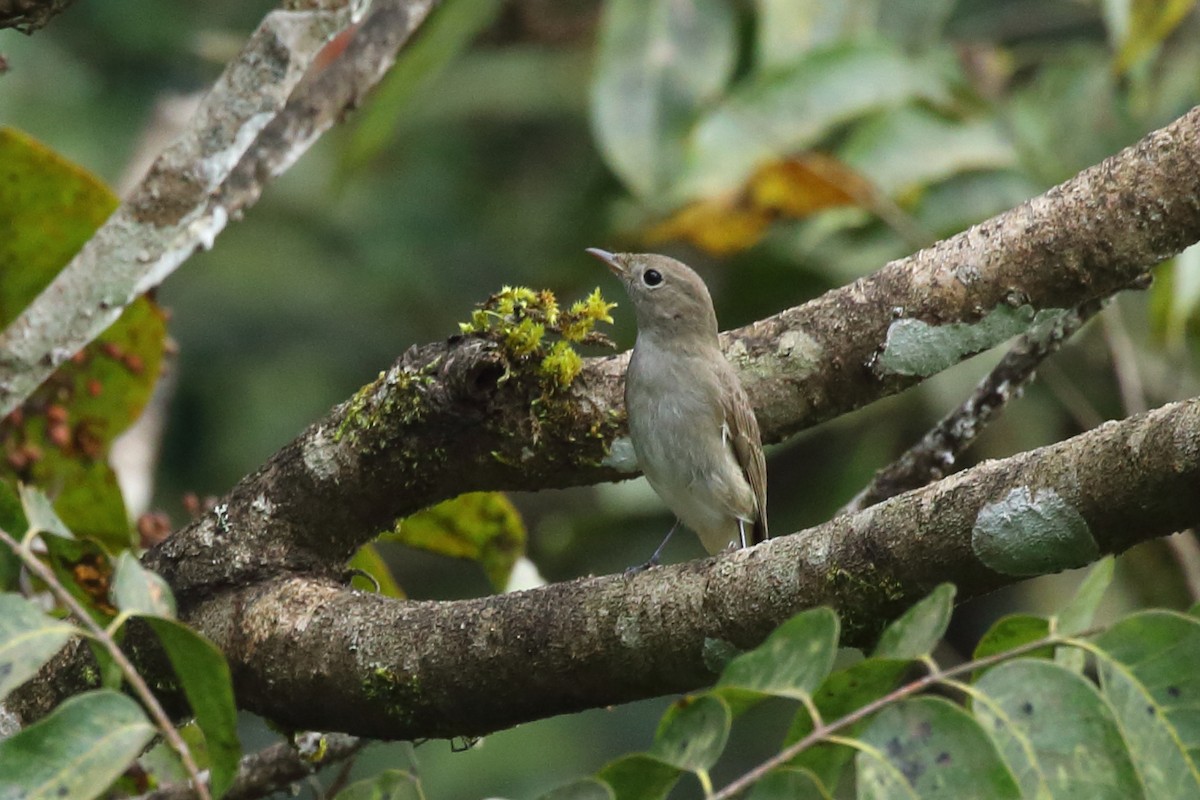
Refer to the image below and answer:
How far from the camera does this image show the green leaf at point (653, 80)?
581 centimetres

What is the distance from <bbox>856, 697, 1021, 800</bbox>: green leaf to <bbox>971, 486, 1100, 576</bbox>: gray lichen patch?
446 millimetres

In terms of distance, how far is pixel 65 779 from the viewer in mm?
1920

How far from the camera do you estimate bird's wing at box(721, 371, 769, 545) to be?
359 centimetres

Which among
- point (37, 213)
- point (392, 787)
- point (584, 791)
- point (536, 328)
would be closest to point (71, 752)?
point (392, 787)

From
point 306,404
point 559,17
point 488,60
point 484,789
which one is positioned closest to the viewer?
point 484,789

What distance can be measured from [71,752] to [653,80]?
14.7 ft

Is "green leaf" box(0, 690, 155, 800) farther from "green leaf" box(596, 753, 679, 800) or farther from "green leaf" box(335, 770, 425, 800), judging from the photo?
"green leaf" box(596, 753, 679, 800)

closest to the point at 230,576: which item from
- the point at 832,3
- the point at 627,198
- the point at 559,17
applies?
the point at 832,3

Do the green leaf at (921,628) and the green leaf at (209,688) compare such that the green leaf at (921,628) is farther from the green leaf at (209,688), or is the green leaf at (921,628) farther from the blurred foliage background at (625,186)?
the blurred foliage background at (625,186)

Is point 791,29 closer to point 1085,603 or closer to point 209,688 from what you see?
point 1085,603

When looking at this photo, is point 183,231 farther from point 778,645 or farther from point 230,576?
point 778,645

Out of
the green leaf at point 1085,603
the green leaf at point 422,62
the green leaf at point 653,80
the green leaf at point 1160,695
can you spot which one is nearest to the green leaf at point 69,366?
the green leaf at point 422,62

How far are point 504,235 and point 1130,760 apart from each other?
8697 mm

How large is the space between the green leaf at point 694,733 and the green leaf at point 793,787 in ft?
0.27
